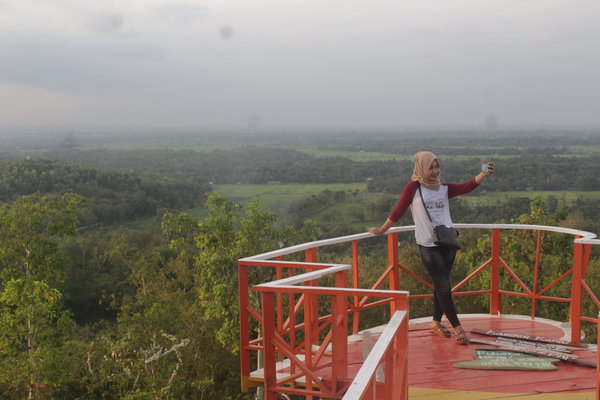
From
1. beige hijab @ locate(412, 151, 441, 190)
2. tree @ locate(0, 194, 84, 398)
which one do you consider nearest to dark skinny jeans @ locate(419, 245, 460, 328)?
beige hijab @ locate(412, 151, 441, 190)

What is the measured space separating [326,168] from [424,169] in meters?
99.3

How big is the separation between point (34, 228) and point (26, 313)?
280cm

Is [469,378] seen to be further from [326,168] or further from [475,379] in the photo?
[326,168]

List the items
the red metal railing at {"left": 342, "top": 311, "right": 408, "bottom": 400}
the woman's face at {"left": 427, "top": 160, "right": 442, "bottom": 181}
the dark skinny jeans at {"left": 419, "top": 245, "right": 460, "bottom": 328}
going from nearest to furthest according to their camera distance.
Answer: the red metal railing at {"left": 342, "top": 311, "right": 408, "bottom": 400}, the woman's face at {"left": 427, "top": 160, "right": 442, "bottom": 181}, the dark skinny jeans at {"left": 419, "top": 245, "right": 460, "bottom": 328}

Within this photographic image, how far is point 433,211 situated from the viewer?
500cm

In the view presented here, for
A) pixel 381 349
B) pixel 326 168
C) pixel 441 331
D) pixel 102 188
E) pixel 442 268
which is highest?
pixel 381 349

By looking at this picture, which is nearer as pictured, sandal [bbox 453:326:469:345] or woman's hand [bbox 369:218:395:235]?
woman's hand [bbox 369:218:395:235]

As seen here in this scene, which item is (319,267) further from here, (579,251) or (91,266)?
(91,266)

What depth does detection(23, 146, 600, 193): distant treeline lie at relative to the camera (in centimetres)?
6968

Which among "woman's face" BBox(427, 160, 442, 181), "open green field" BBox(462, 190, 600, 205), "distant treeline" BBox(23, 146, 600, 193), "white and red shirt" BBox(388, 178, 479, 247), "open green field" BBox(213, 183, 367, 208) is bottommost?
"open green field" BBox(213, 183, 367, 208)


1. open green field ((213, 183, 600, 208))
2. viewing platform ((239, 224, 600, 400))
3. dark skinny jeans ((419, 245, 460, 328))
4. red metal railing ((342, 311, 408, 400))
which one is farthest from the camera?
open green field ((213, 183, 600, 208))

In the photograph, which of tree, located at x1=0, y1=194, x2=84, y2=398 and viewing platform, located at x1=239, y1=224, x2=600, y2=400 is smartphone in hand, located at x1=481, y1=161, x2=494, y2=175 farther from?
tree, located at x1=0, y1=194, x2=84, y2=398

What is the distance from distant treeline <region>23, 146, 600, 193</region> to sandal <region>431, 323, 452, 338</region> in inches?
1755

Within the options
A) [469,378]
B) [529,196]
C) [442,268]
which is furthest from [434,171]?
[529,196]
